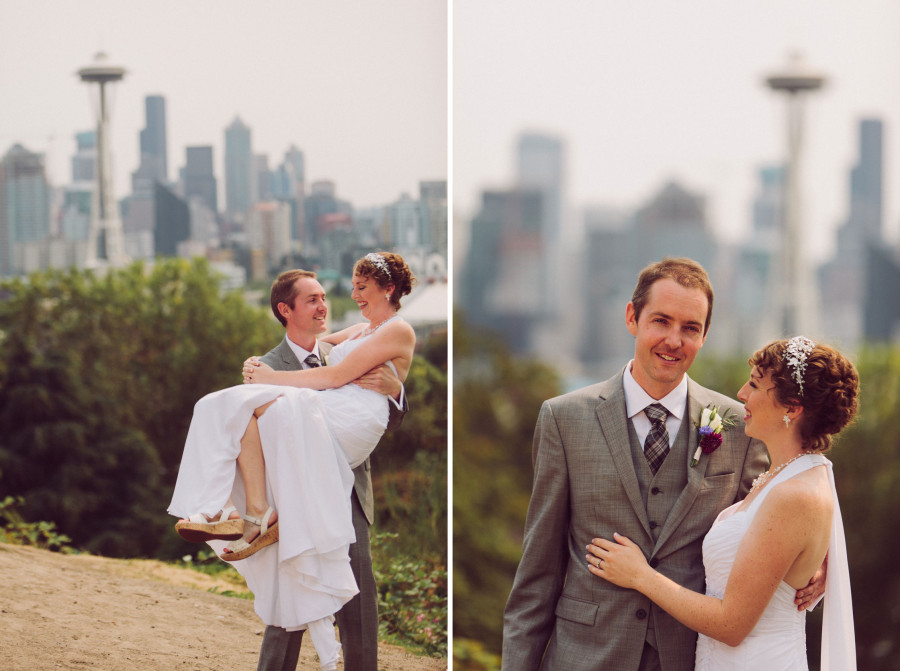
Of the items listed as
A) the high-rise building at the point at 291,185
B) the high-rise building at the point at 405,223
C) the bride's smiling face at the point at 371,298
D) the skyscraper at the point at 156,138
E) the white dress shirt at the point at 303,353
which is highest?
the skyscraper at the point at 156,138

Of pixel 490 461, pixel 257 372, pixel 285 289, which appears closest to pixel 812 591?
pixel 257 372

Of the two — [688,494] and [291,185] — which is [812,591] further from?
[291,185]

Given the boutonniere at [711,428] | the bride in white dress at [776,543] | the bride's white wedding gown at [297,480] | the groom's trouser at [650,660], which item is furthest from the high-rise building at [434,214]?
the groom's trouser at [650,660]

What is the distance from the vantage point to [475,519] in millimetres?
5336

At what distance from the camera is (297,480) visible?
3.60 metres

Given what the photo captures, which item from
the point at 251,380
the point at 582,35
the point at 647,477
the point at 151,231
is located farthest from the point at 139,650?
the point at 582,35

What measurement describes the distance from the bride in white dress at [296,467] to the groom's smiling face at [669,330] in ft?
3.51

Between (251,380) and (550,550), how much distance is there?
1.39m

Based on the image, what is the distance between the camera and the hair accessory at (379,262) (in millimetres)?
3861

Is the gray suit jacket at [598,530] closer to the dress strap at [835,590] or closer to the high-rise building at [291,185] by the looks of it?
the dress strap at [835,590]

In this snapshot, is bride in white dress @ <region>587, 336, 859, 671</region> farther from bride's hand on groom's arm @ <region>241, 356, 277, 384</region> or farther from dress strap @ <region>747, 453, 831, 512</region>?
bride's hand on groom's arm @ <region>241, 356, 277, 384</region>

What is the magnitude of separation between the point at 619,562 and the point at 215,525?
1446 millimetres

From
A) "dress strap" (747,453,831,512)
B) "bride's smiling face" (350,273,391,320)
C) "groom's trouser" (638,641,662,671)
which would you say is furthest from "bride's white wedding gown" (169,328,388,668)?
"dress strap" (747,453,831,512)

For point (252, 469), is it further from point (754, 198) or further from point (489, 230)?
point (754, 198)
